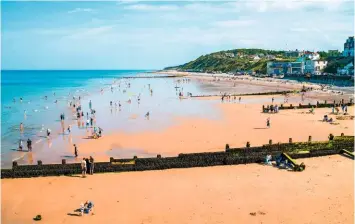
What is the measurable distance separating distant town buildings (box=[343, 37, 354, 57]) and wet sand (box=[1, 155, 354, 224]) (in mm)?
118859

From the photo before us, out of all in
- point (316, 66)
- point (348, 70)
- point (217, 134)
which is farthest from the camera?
point (316, 66)

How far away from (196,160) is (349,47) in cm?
12655

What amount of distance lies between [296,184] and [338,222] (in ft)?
15.2

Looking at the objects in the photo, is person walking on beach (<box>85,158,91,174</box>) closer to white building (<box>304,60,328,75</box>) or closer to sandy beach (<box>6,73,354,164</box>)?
sandy beach (<box>6,73,354,164</box>)

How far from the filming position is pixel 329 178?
69.6 feet

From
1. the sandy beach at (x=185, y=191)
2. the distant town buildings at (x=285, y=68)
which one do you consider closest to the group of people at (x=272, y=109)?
the sandy beach at (x=185, y=191)

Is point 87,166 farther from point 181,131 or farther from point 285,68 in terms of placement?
point 285,68

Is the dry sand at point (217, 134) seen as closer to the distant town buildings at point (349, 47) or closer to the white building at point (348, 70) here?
the white building at point (348, 70)

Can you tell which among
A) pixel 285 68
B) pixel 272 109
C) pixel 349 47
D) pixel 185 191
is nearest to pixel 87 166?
pixel 185 191

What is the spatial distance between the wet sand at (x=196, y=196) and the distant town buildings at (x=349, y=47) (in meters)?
119

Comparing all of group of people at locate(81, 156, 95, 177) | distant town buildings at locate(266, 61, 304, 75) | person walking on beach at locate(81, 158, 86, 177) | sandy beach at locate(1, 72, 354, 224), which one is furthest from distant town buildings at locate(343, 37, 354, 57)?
person walking on beach at locate(81, 158, 86, 177)

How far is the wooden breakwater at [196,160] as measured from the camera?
22.4m

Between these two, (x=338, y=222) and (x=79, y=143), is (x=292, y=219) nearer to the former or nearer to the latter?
(x=338, y=222)

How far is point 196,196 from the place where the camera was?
62.0 ft
